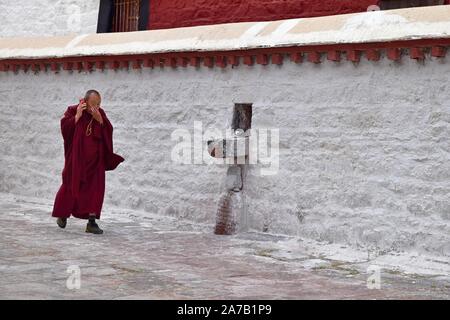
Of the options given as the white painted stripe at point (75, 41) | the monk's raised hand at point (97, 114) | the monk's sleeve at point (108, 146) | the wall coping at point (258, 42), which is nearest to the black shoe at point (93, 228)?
the monk's sleeve at point (108, 146)

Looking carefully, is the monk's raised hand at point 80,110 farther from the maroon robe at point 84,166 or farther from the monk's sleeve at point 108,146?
the monk's sleeve at point 108,146

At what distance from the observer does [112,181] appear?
447 inches

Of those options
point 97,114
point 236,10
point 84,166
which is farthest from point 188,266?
point 236,10

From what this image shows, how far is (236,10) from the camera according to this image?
10.8m

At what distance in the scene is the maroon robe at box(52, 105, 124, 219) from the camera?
9.26 meters

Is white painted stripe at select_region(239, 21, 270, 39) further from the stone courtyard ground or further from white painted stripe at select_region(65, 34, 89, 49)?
white painted stripe at select_region(65, 34, 89, 49)

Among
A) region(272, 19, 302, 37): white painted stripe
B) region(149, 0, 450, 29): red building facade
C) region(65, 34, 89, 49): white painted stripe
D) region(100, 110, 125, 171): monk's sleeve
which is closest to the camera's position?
region(272, 19, 302, 37): white painted stripe

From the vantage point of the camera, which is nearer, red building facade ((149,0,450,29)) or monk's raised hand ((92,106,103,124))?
monk's raised hand ((92,106,103,124))

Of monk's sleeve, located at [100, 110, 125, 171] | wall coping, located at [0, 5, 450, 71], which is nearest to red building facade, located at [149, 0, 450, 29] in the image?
wall coping, located at [0, 5, 450, 71]

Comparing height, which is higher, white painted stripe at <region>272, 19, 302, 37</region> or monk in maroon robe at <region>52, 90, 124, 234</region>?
white painted stripe at <region>272, 19, 302, 37</region>
